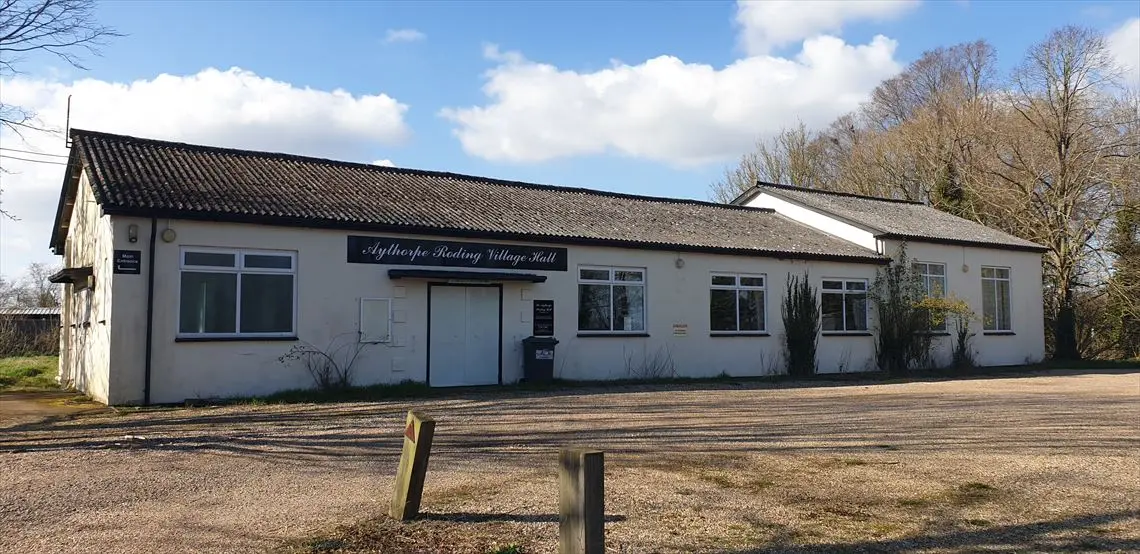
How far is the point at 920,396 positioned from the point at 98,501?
13143 millimetres

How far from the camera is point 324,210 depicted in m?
15.6

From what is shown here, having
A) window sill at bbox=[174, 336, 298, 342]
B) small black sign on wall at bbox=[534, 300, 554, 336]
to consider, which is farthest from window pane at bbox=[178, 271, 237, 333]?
small black sign on wall at bbox=[534, 300, 554, 336]

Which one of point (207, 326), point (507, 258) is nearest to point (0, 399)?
point (207, 326)

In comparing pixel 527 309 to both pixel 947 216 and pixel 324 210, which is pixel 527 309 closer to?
pixel 324 210

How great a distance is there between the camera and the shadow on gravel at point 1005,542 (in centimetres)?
517

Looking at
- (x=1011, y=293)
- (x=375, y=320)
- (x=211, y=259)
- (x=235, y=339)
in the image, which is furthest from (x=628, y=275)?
(x=1011, y=293)

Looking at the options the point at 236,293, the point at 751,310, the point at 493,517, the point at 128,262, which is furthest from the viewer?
the point at 751,310

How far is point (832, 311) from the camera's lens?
21.7 meters

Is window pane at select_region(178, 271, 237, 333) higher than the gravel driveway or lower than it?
higher

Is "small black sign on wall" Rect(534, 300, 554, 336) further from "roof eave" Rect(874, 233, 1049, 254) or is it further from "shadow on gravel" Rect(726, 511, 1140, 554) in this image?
"shadow on gravel" Rect(726, 511, 1140, 554)

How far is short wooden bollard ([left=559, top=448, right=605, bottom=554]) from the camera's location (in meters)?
4.24

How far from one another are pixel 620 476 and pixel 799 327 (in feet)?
46.3

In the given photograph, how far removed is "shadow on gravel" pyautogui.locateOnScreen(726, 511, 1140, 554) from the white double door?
11.8 meters

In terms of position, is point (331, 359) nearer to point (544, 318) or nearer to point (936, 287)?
point (544, 318)
